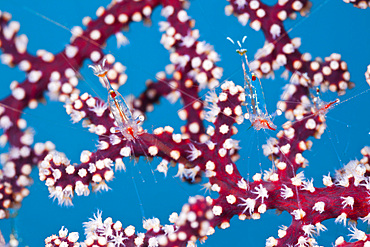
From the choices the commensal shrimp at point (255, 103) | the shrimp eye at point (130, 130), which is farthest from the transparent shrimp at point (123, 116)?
the commensal shrimp at point (255, 103)

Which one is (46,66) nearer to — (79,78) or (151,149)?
(79,78)

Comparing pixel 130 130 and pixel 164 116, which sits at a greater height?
pixel 164 116

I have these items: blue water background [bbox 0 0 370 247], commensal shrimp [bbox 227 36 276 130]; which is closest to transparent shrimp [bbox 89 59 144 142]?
blue water background [bbox 0 0 370 247]

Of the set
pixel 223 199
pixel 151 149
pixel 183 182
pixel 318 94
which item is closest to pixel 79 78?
pixel 151 149

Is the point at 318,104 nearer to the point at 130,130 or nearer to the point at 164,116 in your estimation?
the point at 164,116

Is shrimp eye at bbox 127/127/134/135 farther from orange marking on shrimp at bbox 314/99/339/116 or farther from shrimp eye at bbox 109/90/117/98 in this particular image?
orange marking on shrimp at bbox 314/99/339/116

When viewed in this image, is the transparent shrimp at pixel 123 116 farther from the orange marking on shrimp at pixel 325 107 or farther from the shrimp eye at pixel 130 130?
the orange marking on shrimp at pixel 325 107

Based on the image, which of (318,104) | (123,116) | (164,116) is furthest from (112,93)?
(318,104)
